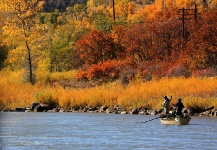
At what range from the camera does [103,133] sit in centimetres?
3322

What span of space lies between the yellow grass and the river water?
139 inches

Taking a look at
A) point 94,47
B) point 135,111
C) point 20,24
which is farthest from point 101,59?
point 135,111

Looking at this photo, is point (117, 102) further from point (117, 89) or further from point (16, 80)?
point (16, 80)

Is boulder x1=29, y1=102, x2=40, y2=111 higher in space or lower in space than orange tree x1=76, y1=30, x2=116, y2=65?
lower

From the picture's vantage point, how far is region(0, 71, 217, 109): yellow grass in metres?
46.8

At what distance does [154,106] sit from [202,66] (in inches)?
675

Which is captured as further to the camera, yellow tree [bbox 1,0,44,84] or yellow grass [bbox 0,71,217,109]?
yellow tree [bbox 1,0,44,84]

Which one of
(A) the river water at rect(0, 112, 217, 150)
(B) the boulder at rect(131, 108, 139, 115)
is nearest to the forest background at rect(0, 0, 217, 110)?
(B) the boulder at rect(131, 108, 139, 115)

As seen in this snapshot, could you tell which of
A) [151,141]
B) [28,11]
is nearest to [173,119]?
[151,141]

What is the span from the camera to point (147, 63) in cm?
6638

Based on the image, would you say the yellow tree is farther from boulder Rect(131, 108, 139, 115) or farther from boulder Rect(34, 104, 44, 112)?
boulder Rect(131, 108, 139, 115)

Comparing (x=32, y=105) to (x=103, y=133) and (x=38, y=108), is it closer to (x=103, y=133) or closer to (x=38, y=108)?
(x=38, y=108)

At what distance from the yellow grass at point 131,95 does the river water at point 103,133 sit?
3.54m

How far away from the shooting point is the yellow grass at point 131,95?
46750mm
